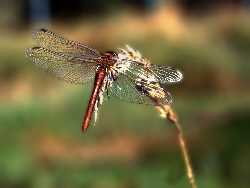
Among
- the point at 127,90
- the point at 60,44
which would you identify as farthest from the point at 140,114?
the point at 127,90

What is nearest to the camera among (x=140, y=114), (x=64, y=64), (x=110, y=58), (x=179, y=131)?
(x=179, y=131)

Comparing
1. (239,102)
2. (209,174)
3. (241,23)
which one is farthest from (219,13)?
(209,174)

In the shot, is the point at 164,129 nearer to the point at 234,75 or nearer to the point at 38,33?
the point at 234,75

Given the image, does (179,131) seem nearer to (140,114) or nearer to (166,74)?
(166,74)

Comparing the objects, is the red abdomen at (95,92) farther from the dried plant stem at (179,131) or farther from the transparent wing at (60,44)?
the dried plant stem at (179,131)

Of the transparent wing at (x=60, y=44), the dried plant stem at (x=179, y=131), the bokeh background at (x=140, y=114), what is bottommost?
the bokeh background at (x=140, y=114)

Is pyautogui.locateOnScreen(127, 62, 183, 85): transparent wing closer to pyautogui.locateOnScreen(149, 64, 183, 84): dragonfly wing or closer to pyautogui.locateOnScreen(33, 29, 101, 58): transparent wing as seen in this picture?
pyautogui.locateOnScreen(149, 64, 183, 84): dragonfly wing

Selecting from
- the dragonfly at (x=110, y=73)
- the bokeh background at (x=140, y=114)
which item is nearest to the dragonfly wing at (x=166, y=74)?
the dragonfly at (x=110, y=73)
